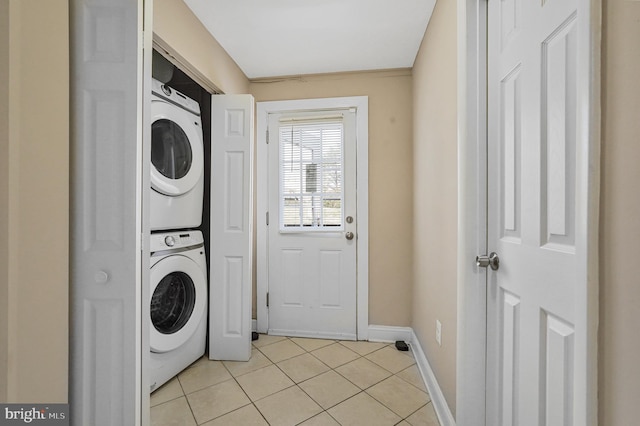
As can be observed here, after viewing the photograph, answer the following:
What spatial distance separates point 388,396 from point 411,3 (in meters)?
2.43

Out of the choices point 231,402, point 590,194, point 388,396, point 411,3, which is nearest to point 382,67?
point 411,3

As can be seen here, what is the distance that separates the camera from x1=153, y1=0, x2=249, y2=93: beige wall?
1.54 m

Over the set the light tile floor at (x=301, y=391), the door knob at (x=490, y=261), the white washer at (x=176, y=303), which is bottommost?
the light tile floor at (x=301, y=391)

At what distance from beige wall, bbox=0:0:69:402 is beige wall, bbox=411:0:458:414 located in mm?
1575

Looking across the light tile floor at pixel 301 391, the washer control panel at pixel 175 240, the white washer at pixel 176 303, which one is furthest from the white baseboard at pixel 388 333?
the washer control panel at pixel 175 240

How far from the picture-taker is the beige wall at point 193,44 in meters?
1.54

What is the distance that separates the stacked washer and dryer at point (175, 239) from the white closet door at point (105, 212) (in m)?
0.63

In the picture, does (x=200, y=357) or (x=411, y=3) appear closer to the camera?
(x=411, y=3)

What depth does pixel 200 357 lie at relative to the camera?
6.98ft

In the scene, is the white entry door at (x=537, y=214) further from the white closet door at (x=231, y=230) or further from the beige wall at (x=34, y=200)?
the white closet door at (x=231, y=230)

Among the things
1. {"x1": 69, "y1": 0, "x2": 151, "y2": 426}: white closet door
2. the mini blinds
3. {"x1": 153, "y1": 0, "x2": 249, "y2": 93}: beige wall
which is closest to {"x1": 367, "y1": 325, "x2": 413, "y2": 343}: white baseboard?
the mini blinds

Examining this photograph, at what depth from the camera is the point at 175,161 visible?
1.91 metres

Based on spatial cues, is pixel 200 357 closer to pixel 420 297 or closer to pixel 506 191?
pixel 420 297

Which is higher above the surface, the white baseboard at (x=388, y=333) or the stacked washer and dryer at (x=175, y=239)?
the stacked washer and dryer at (x=175, y=239)
